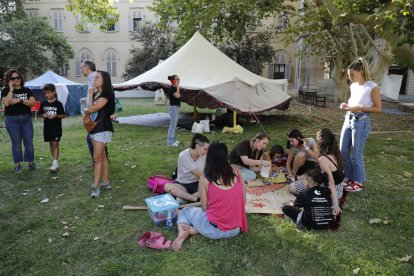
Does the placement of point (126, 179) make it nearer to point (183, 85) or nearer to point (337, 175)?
point (337, 175)

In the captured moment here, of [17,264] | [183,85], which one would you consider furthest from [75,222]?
[183,85]

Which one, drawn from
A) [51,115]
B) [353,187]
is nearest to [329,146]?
[353,187]

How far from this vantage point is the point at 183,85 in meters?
10.7

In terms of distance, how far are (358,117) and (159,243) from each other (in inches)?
127

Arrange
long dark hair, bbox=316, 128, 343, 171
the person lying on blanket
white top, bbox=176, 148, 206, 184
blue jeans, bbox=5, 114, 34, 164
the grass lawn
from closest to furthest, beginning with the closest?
the grass lawn, long dark hair, bbox=316, 128, 343, 171, the person lying on blanket, white top, bbox=176, 148, 206, 184, blue jeans, bbox=5, 114, 34, 164

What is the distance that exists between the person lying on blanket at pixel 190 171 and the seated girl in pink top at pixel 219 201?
2.82 ft

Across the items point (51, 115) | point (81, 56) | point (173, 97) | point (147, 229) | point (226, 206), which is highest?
point (81, 56)

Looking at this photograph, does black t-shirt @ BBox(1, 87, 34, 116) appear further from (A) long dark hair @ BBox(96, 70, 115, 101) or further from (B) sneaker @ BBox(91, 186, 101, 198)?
(B) sneaker @ BBox(91, 186, 101, 198)

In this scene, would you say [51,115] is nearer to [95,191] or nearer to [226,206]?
[95,191]

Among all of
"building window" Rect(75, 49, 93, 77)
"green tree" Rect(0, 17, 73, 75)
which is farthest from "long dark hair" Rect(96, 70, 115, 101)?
"building window" Rect(75, 49, 93, 77)

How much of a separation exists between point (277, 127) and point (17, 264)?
9022 millimetres

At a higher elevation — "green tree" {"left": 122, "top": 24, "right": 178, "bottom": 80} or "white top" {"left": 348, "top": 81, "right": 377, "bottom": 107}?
"green tree" {"left": 122, "top": 24, "right": 178, "bottom": 80}

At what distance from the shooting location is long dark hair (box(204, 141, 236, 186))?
3.40 metres

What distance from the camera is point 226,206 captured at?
3443 mm
